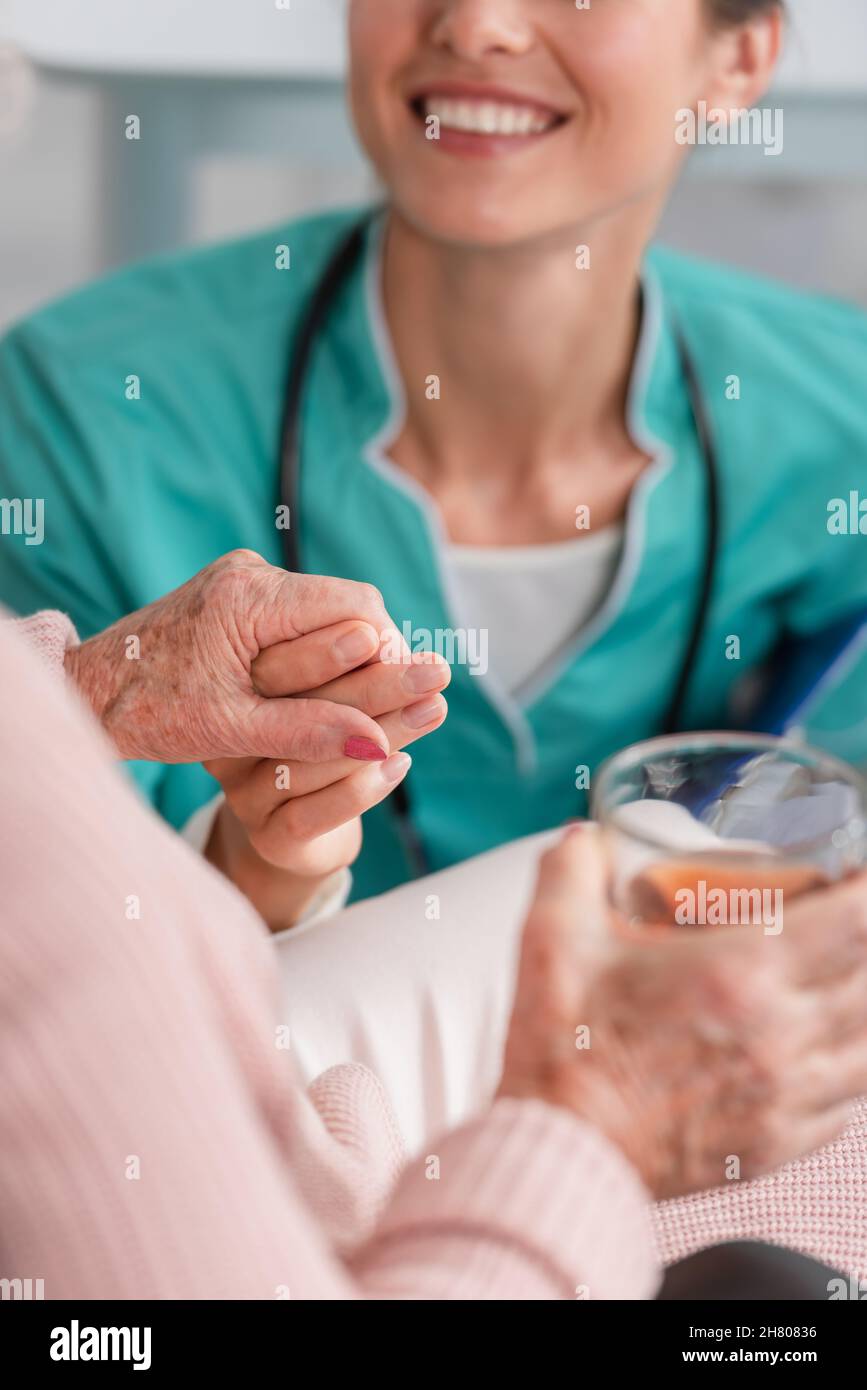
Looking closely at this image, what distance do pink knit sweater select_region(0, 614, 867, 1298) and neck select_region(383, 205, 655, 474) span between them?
602 millimetres

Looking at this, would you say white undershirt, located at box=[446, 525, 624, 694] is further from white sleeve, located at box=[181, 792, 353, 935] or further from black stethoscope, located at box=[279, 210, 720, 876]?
white sleeve, located at box=[181, 792, 353, 935]

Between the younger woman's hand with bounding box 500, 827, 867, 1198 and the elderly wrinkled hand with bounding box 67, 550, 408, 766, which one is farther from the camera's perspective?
the elderly wrinkled hand with bounding box 67, 550, 408, 766

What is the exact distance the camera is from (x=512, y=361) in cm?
88

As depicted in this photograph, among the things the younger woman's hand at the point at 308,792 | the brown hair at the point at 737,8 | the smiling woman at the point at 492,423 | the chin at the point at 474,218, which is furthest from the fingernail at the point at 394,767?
the brown hair at the point at 737,8

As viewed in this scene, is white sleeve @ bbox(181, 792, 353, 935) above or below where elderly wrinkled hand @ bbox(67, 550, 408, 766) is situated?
below

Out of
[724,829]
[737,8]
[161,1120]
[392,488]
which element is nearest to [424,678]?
[724,829]

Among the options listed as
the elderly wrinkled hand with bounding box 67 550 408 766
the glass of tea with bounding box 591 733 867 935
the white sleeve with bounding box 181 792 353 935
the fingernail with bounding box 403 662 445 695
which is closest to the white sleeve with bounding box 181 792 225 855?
the white sleeve with bounding box 181 792 353 935

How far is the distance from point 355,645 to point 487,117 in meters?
0.42

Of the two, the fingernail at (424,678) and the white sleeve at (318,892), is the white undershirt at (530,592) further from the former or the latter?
the fingernail at (424,678)

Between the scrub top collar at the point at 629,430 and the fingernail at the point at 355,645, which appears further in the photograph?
the scrub top collar at the point at 629,430

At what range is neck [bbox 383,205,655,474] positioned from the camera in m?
0.85

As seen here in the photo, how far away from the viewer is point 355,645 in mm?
496

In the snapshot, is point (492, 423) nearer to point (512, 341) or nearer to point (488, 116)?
point (512, 341)

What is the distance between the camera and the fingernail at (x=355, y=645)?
496 millimetres
